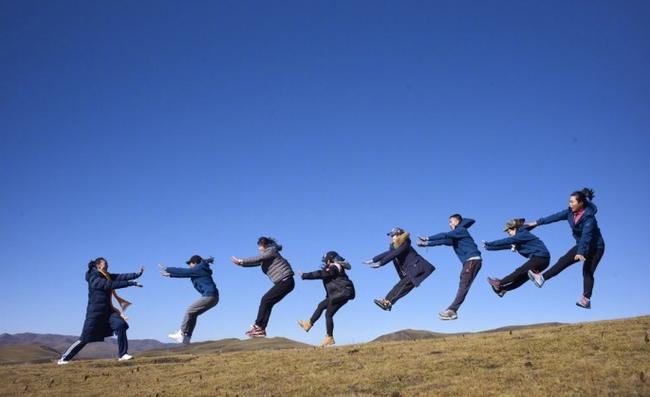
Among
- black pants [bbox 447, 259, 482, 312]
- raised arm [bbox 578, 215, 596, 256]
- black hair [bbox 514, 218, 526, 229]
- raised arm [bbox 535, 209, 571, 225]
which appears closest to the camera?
raised arm [bbox 578, 215, 596, 256]

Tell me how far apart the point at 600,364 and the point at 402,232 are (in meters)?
8.55

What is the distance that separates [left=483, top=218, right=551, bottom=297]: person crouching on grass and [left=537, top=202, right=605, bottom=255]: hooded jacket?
847mm

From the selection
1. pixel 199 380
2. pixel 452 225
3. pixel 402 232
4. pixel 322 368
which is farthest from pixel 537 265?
pixel 199 380

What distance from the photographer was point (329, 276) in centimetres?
1745

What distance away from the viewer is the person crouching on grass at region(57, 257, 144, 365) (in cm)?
1705

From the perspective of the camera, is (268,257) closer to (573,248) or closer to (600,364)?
(573,248)

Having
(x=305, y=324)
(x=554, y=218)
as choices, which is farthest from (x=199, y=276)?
(x=554, y=218)

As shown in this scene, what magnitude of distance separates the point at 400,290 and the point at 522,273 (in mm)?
3705

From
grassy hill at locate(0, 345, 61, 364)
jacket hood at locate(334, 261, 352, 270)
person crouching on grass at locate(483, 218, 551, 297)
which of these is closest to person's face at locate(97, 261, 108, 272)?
jacket hood at locate(334, 261, 352, 270)

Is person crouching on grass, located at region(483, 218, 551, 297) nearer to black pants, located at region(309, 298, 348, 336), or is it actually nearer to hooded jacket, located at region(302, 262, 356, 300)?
hooded jacket, located at region(302, 262, 356, 300)

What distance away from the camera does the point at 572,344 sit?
1184 cm

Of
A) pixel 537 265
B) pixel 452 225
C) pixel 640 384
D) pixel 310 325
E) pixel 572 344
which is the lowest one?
pixel 640 384

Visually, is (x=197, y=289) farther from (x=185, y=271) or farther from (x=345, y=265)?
(x=345, y=265)

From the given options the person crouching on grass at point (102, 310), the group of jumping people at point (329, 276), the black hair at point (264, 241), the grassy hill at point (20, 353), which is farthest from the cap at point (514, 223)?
the grassy hill at point (20, 353)
